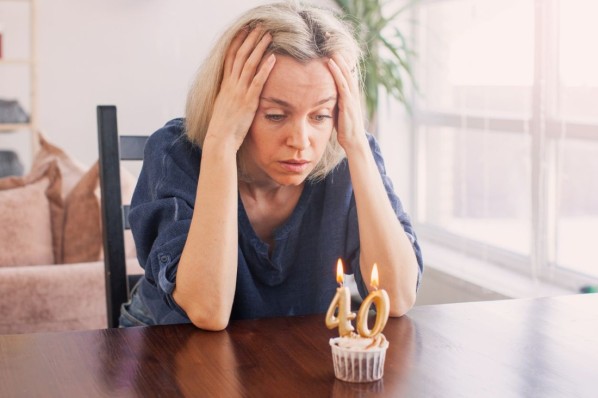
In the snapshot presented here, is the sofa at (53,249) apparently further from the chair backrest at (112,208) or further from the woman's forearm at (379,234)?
the woman's forearm at (379,234)

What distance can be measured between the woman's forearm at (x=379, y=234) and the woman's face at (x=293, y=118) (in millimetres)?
110

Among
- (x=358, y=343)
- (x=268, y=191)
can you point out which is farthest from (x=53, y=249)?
(x=358, y=343)

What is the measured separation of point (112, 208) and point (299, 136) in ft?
1.75

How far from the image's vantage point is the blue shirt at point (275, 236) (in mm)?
1561

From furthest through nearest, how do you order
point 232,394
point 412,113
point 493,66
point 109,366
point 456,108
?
point 412,113
point 456,108
point 493,66
point 109,366
point 232,394

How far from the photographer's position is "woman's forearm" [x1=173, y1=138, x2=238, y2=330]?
1393 millimetres

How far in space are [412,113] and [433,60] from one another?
0.35 metres

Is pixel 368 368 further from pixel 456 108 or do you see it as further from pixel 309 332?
pixel 456 108

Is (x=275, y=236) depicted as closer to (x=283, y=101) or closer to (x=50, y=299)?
(x=283, y=101)

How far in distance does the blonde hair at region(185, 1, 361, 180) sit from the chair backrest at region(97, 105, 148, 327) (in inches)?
7.9

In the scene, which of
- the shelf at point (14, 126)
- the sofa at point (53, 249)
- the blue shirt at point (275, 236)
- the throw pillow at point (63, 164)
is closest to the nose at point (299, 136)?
the blue shirt at point (275, 236)

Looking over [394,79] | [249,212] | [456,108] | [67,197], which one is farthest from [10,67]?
[249,212]

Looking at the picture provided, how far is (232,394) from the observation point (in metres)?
1.01

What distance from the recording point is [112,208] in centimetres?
181
